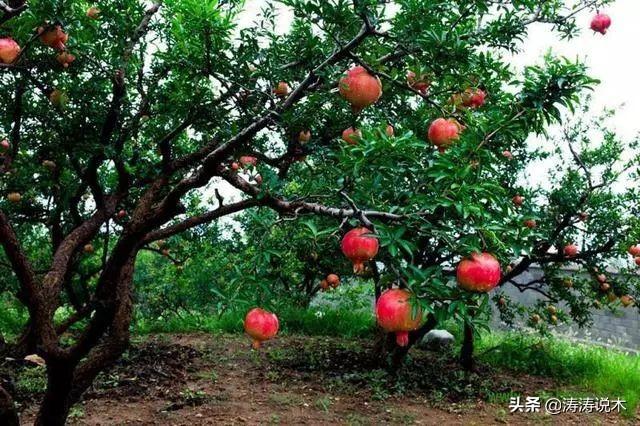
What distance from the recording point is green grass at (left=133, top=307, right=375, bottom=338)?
8.30 metres

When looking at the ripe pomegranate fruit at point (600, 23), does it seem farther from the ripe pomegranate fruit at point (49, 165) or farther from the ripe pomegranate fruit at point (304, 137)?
the ripe pomegranate fruit at point (49, 165)

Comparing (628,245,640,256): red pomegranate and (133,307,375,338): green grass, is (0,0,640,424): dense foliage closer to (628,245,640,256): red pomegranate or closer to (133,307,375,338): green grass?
(628,245,640,256): red pomegranate

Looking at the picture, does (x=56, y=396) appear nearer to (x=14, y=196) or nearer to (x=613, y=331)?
(x=14, y=196)

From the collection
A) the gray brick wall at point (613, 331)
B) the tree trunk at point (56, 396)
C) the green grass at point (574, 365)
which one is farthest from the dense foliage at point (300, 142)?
the gray brick wall at point (613, 331)

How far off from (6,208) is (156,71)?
2636mm

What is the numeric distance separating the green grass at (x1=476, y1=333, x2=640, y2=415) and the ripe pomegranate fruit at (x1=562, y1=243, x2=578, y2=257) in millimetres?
1349

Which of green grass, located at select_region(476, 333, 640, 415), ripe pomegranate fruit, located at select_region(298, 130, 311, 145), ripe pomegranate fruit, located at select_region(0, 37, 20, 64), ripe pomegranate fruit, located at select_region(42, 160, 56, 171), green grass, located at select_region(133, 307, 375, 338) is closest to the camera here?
ripe pomegranate fruit, located at select_region(0, 37, 20, 64)

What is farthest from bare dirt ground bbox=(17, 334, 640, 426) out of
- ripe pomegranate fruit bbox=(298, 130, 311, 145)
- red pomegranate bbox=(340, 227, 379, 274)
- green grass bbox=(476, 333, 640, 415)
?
red pomegranate bbox=(340, 227, 379, 274)

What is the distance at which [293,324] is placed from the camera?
28.1 feet

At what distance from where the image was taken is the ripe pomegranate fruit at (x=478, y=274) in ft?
5.45

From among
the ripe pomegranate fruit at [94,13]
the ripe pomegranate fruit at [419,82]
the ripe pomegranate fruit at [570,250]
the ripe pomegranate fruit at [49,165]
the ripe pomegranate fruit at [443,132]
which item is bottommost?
the ripe pomegranate fruit at [443,132]

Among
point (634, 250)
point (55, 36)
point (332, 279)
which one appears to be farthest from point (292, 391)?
point (55, 36)

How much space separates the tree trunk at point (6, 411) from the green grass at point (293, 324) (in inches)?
215

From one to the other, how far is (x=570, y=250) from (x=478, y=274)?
4314 mm
